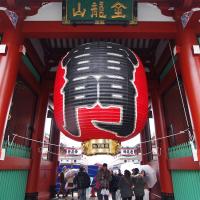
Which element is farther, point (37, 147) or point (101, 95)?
point (37, 147)

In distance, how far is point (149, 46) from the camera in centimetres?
821

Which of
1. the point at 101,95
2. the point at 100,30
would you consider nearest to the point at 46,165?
the point at 100,30

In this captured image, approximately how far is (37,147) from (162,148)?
12.0 ft

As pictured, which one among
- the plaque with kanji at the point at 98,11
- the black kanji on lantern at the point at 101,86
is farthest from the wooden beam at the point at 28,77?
the black kanji on lantern at the point at 101,86

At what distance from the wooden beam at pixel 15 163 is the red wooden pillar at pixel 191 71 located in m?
3.95

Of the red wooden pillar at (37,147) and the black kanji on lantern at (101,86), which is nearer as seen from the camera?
the black kanji on lantern at (101,86)

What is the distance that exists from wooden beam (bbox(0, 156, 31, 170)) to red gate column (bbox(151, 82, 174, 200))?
12.2 feet

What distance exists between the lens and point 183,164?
5.67 meters

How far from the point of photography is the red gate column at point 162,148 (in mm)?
6832

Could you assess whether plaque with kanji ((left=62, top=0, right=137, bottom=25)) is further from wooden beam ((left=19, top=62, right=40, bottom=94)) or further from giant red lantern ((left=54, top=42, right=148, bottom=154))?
wooden beam ((left=19, top=62, right=40, bottom=94))

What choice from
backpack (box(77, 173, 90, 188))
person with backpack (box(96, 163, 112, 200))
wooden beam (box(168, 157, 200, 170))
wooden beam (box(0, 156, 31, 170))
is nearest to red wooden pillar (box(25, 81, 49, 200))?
wooden beam (box(0, 156, 31, 170))

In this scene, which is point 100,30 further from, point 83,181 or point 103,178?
point 83,181

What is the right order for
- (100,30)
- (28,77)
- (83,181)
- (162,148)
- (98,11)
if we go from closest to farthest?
1. (98,11)
2. (100,30)
3. (83,181)
4. (28,77)
5. (162,148)

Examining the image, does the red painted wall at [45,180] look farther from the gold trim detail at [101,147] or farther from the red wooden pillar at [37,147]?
the gold trim detail at [101,147]
